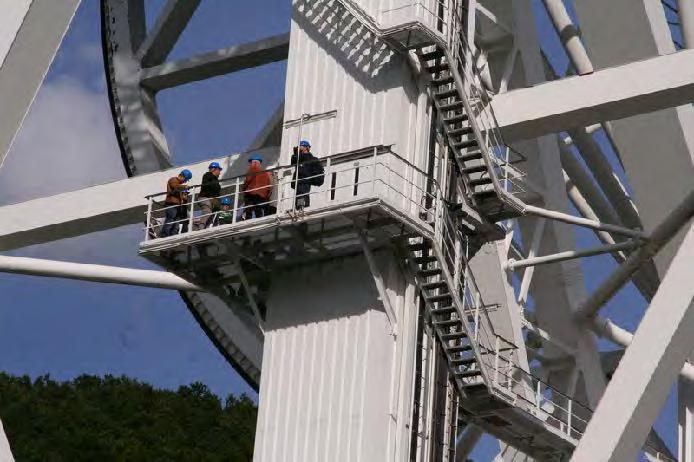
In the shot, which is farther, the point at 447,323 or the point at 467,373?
the point at 467,373

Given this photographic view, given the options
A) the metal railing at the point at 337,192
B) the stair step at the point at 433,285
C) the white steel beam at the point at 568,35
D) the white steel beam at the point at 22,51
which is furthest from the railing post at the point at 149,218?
the white steel beam at the point at 568,35

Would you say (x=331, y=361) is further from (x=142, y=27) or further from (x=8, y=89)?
(x=142, y=27)

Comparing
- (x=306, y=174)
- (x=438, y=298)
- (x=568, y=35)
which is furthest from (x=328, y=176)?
(x=568, y=35)

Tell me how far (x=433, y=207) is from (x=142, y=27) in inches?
424

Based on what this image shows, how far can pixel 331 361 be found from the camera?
765 inches

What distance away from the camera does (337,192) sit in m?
19.9

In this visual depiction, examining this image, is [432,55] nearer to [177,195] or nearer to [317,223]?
[317,223]

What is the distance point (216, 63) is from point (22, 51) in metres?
12.5

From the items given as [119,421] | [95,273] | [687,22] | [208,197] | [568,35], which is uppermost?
[119,421]

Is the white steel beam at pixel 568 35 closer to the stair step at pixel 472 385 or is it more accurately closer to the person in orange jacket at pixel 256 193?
the stair step at pixel 472 385

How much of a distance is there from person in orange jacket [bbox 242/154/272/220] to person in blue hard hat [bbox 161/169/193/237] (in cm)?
75

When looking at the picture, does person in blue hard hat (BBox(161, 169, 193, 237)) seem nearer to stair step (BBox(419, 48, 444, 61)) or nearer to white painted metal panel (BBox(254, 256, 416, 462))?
white painted metal panel (BBox(254, 256, 416, 462))

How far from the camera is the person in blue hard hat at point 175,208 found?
67.1 ft

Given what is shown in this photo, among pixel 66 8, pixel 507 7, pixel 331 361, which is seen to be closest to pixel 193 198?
pixel 331 361
